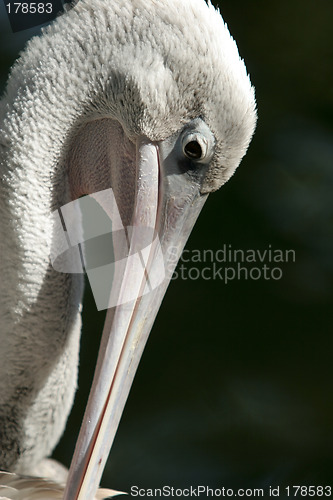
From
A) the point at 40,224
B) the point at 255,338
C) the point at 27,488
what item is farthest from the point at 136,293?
the point at 255,338

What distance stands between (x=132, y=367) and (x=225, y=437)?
165 cm

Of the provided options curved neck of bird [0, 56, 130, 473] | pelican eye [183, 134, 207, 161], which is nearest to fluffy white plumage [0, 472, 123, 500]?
curved neck of bird [0, 56, 130, 473]

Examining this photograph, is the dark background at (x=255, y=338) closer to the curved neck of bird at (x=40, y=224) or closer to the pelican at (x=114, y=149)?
the curved neck of bird at (x=40, y=224)

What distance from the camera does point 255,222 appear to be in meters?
4.04

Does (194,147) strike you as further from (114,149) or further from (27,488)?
(27,488)

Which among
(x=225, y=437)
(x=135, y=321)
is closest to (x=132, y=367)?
(x=135, y=321)

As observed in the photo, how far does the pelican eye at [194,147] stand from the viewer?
2.01 meters

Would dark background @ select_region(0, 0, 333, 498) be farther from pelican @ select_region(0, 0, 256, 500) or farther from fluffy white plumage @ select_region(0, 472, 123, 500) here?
pelican @ select_region(0, 0, 256, 500)

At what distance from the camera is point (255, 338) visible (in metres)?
3.81

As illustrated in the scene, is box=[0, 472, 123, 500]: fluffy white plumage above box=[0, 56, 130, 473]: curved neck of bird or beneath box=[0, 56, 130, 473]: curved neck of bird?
beneath

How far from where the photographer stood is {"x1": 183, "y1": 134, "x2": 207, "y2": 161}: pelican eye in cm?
201

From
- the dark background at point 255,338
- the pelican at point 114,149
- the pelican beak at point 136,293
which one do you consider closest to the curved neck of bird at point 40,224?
the pelican at point 114,149

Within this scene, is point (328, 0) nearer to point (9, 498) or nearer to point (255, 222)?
point (255, 222)

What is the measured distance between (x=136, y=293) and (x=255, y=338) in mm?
1862
